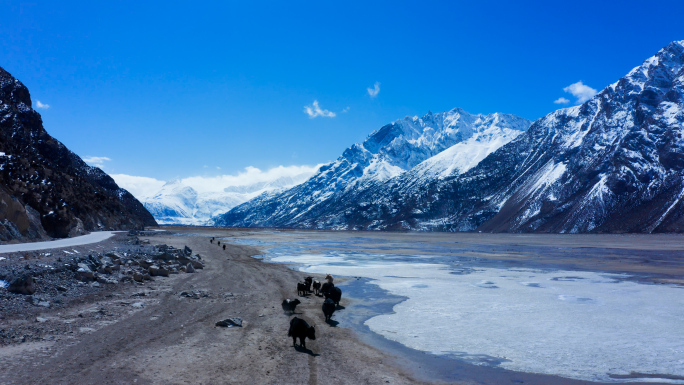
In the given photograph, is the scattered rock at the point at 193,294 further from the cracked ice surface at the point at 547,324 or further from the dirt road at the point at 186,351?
the cracked ice surface at the point at 547,324

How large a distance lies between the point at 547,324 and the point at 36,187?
55.6 meters

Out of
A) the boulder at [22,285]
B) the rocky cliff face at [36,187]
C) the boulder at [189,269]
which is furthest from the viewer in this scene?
the rocky cliff face at [36,187]

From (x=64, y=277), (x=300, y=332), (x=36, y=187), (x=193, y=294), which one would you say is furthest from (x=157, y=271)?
(x=36, y=187)

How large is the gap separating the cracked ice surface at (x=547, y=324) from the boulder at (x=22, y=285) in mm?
13178

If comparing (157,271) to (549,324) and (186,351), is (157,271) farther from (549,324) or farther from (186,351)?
(549,324)

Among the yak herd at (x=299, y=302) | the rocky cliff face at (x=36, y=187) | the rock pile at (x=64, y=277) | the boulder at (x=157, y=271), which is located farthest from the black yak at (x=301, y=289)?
the rocky cliff face at (x=36, y=187)

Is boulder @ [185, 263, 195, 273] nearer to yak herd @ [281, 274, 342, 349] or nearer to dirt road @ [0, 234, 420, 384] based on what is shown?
yak herd @ [281, 274, 342, 349]

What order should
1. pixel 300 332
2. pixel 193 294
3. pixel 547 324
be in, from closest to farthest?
pixel 300 332
pixel 547 324
pixel 193 294

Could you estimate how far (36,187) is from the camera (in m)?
48.8

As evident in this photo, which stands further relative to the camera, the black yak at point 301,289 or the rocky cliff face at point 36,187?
the rocky cliff face at point 36,187

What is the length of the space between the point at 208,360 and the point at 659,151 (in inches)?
9518

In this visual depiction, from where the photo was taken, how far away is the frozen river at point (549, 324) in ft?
36.4

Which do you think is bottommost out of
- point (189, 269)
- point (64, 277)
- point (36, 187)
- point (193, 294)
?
point (193, 294)

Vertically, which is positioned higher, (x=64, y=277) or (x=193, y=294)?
(x=64, y=277)
